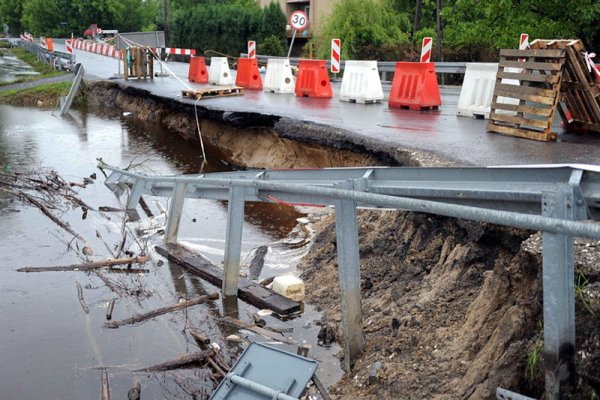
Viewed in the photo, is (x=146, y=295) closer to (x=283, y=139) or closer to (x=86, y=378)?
(x=86, y=378)

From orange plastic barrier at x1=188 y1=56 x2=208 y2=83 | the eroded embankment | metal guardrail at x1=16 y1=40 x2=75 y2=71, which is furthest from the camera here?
metal guardrail at x1=16 y1=40 x2=75 y2=71

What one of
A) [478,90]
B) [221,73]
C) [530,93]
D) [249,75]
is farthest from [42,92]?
[530,93]

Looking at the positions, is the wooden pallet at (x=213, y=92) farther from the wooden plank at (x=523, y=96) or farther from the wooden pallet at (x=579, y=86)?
the wooden pallet at (x=579, y=86)

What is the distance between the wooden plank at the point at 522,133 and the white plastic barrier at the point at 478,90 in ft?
5.24

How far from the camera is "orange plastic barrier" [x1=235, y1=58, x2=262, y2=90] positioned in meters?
18.8

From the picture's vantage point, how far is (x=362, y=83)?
14.7 meters

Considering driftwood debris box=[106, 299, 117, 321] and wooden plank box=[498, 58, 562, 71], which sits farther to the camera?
wooden plank box=[498, 58, 562, 71]

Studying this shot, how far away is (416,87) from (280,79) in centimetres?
524

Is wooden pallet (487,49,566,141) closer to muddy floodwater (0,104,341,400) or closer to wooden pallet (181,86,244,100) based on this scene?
muddy floodwater (0,104,341,400)

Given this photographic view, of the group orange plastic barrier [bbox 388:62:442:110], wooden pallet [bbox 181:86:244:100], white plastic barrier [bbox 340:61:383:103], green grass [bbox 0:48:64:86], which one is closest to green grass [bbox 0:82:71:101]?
green grass [bbox 0:48:64:86]

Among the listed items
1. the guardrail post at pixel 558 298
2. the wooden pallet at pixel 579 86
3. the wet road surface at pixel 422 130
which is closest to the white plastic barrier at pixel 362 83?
the wet road surface at pixel 422 130

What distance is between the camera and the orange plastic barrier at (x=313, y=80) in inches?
629

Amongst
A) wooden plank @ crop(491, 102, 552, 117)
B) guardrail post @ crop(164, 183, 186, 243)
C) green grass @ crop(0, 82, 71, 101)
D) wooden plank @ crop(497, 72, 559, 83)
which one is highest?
wooden plank @ crop(497, 72, 559, 83)

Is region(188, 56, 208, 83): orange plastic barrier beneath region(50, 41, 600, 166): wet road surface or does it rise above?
above
